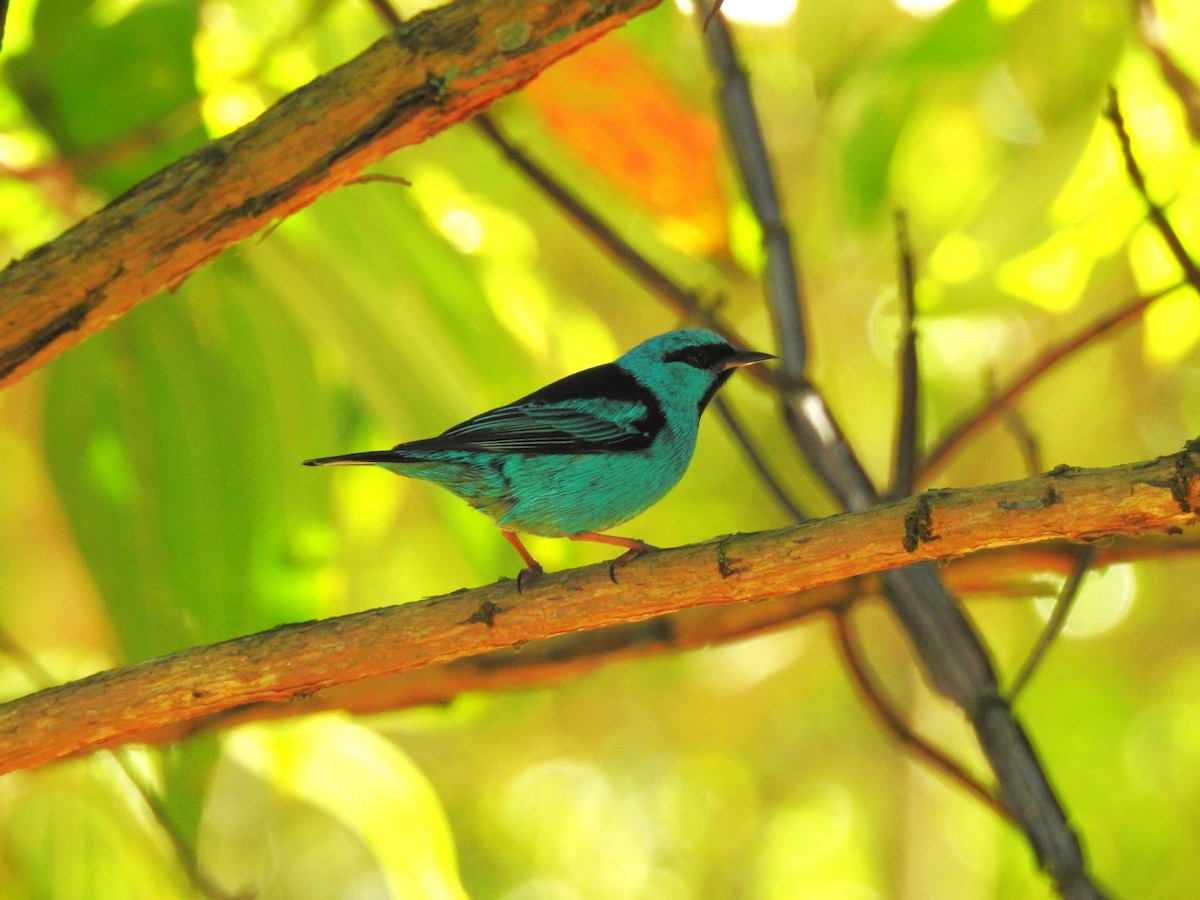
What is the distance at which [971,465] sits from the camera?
771 centimetres

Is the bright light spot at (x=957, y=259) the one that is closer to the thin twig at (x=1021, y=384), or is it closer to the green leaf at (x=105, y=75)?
the thin twig at (x=1021, y=384)

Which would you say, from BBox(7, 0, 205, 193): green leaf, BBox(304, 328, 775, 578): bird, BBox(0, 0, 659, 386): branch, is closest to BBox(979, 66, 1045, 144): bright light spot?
BBox(304, 328, 775, 578): bird

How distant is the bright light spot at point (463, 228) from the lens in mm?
4637

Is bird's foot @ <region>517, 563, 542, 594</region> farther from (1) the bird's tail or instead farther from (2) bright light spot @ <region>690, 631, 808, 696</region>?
(2) bright light spot @ <region>690, 631, 808, 696</region>

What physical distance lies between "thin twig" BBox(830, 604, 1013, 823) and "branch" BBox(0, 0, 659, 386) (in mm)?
2414

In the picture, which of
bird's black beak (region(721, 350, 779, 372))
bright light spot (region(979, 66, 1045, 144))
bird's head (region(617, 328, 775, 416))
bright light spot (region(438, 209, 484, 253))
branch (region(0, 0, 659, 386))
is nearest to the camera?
branch (region(0, 0, 659, 386))

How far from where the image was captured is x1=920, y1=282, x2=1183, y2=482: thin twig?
4.41 m

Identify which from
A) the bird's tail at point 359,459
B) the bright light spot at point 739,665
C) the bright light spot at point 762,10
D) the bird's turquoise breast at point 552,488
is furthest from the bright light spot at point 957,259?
the bright light spot at point 739,665

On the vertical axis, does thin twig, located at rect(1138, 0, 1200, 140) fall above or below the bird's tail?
above

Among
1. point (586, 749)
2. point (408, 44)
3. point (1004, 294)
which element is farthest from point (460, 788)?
point (408, 44)

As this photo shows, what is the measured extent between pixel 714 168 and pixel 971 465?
144 inches

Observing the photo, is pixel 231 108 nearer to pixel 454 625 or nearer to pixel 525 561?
pixel 525 561

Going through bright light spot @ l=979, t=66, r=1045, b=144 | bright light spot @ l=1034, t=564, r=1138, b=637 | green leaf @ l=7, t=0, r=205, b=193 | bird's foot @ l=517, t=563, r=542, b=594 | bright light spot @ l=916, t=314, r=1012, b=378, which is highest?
bright light spot @ l=979, t=66, r=1045, b=144

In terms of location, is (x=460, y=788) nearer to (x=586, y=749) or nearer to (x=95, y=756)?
(x=586, y=749)
